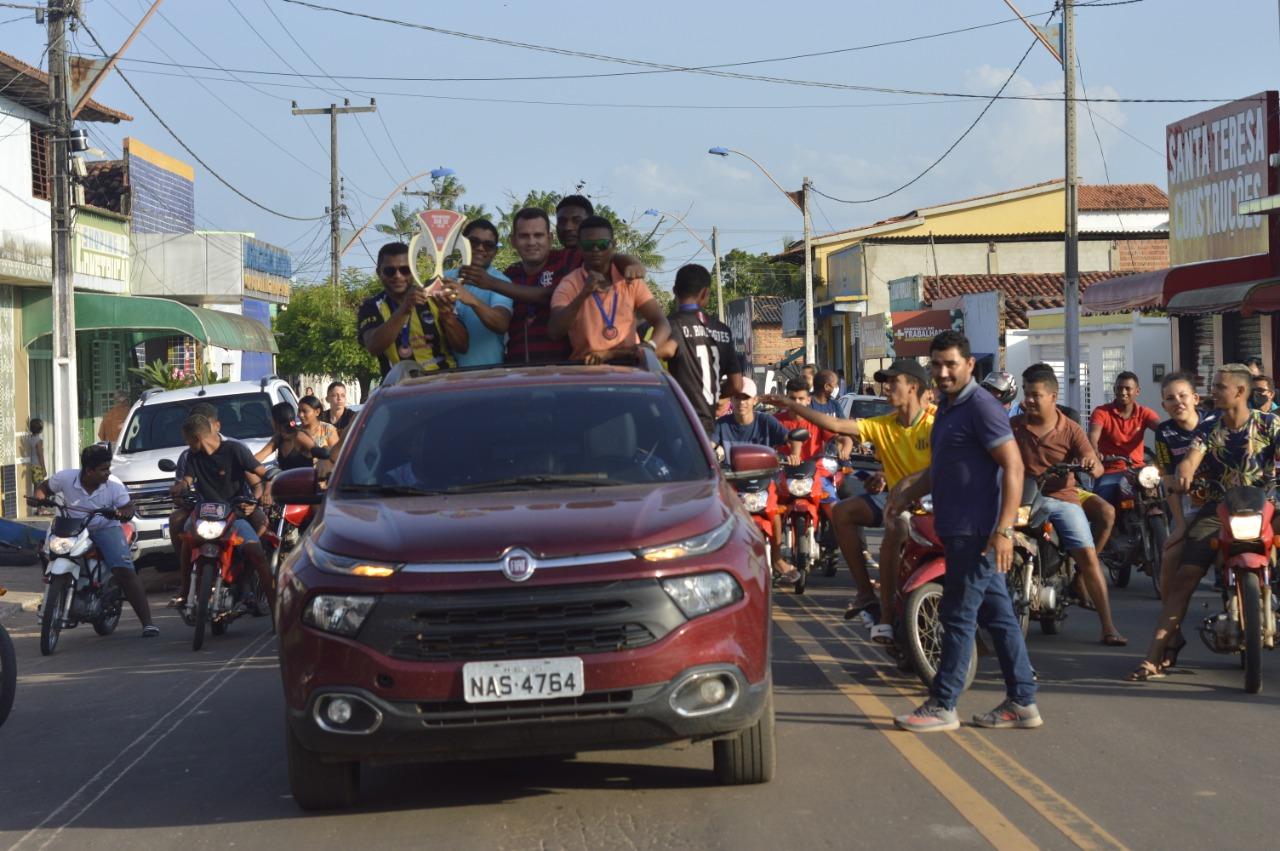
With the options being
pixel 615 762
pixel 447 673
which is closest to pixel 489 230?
pixel 615 762

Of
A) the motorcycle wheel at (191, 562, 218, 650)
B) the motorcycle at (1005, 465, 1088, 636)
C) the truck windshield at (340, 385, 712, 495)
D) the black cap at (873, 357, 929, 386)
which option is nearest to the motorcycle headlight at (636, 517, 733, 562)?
the truck windshield at (340, 385, 712, 495)

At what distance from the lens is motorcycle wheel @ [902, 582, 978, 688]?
891 centimetres

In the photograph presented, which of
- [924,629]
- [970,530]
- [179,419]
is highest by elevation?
[179,419]

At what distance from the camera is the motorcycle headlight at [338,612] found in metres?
6.03

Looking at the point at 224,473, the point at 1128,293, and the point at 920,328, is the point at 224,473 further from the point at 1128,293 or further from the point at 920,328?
the point at 920,328

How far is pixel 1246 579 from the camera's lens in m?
8.90

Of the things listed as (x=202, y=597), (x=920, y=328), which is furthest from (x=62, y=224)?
(x=920, y=328)

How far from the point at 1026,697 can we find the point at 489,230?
190 inches

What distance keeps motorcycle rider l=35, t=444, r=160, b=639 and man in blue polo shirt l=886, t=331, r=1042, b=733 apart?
24.8 ft

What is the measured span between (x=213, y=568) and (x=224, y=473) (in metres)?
0.79

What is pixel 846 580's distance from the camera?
1528cm

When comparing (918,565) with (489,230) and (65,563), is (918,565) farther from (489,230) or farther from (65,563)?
(65,563)

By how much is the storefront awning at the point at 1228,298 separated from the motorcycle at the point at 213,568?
15.1m

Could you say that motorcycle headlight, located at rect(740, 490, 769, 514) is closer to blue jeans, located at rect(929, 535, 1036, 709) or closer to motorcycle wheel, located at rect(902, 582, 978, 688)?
motorcycle wheel, located at rect(902, 582, 978, 688)
